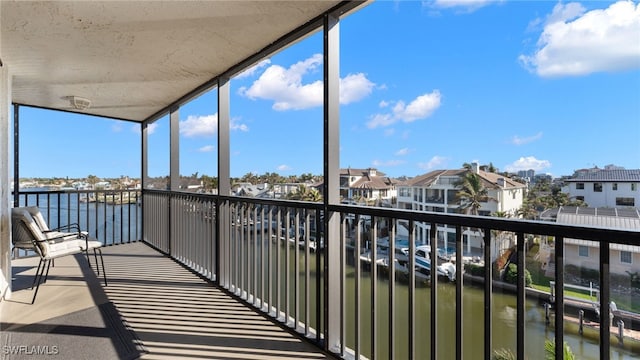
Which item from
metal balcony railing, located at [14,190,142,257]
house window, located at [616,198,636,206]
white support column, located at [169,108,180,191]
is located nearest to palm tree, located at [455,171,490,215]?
house window, located at [616,198,636,206]

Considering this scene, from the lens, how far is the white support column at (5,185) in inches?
113

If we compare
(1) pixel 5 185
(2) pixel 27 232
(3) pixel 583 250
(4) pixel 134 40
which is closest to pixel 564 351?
(3) pixel 583 250

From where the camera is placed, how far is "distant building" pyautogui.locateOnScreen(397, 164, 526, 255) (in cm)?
152

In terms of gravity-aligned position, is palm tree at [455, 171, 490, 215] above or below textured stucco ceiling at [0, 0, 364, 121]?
below

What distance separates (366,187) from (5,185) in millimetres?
3260

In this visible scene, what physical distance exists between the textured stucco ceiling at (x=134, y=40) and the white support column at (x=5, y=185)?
248 mm

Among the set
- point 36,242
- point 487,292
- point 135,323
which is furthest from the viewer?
point 36,242

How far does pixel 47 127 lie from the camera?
5.88 meters

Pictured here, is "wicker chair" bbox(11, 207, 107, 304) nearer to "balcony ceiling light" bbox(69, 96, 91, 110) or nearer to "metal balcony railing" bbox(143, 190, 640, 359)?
"metal balcony railing" bbox(143, 190, 640, 359)

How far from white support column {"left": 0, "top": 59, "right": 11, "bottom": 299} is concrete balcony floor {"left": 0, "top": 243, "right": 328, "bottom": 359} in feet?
0.73

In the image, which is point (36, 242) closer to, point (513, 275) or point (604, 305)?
point (513, 275)

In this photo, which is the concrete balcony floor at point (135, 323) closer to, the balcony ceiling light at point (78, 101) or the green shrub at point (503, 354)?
the green shrub at point (503, 354)

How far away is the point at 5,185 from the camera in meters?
2.97

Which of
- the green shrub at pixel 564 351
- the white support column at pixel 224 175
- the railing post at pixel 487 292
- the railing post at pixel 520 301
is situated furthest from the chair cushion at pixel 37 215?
the green shrub at pixel 564 351
